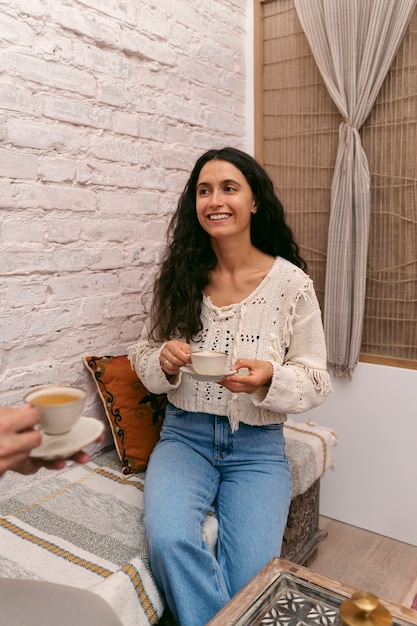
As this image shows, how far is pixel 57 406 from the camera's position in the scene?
2.73 ft

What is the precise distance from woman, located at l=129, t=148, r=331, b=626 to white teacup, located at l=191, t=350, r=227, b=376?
93mm

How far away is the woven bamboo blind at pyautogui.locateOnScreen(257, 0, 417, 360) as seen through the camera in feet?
7.20

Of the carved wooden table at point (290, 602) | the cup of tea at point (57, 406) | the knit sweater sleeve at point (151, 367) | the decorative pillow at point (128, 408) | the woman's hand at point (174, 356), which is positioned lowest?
the carved wooden table at point (290, 602)

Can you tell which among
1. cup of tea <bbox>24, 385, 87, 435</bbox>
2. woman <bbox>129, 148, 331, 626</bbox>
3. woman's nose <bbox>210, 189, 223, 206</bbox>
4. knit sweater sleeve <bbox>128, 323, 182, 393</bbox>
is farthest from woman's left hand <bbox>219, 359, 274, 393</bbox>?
cup of tea <bbox>24, 385, 87, 435</bbox>

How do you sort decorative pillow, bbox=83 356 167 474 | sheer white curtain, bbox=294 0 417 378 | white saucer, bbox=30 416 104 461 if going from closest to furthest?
white saucer, bbox=30 416 104 461, decorative pillow, bbox=83 356 167 474, sheer white curtain, bbox=294 0 417 378

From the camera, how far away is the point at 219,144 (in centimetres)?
250

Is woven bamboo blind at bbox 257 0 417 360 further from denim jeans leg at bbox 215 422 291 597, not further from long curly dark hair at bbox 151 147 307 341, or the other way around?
denim jeans leg at bbox 215 422 291 597

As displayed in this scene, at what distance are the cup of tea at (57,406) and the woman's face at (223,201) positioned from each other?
3.12 ft

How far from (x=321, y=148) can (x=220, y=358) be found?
1401 mm

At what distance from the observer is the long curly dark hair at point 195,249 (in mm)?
1758

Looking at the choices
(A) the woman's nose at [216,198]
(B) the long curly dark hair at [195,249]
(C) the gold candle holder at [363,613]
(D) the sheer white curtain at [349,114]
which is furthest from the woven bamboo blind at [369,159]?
(C) the gold candle holder at [363,613]

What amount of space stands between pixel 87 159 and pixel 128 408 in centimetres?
85

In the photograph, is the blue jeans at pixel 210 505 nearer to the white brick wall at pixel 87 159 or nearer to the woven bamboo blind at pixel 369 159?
the white brick wall at pixel 87 159

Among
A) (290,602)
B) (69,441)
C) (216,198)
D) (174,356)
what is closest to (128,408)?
(174,356)
